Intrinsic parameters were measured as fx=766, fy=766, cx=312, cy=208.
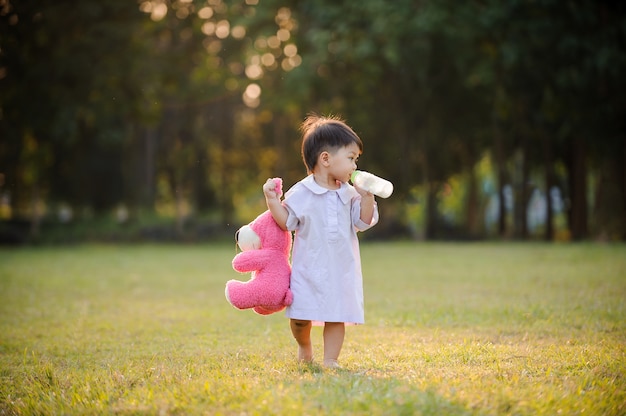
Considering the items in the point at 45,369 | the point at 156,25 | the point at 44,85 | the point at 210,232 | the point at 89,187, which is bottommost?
the point at 45,369

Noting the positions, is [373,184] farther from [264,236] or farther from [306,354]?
[306,354]

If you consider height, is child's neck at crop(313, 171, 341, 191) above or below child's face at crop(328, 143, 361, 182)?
below

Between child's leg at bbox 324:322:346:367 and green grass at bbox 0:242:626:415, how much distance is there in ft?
0.55

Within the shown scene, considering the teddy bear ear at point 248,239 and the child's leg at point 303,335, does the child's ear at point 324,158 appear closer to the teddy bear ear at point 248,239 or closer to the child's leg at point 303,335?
the teddy bear ear at point 248,239

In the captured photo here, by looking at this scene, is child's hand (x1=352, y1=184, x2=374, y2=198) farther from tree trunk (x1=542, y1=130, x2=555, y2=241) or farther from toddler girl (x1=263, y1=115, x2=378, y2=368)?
tree trunk (x1=542, y1=130, x2=555, y2=241)

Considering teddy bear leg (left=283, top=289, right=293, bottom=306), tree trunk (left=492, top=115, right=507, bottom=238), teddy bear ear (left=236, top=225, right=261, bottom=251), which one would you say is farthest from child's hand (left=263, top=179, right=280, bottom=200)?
tree trunk (left=492, top=115, right=507, bottom=238)

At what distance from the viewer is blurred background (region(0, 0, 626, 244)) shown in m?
21.4

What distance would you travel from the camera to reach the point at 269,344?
256 inches

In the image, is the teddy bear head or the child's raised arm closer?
the child's raised arm

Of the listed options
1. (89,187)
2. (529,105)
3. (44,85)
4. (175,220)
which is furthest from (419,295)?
(89,187)

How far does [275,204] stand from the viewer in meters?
5.23

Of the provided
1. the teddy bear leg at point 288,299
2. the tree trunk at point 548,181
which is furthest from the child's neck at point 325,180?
the tree trunk at point 548,181

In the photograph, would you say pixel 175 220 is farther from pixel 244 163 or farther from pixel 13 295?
pixel 13 295

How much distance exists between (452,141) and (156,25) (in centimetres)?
1122
